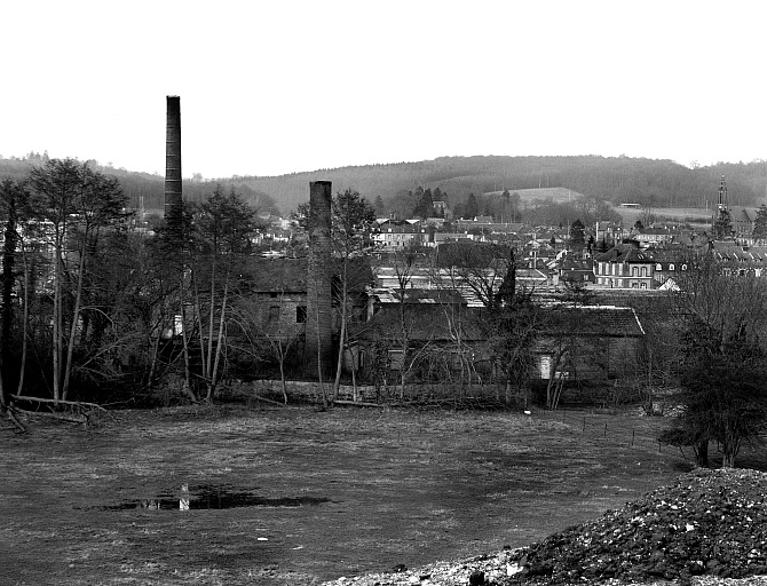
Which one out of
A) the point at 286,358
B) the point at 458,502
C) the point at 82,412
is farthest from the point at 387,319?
the point at 458,502

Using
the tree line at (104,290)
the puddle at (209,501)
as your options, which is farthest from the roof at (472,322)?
the puddle at (209,501)

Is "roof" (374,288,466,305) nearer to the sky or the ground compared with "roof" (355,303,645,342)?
nearer to the sky

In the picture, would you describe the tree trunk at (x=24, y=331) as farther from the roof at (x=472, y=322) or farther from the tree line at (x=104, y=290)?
the roof at (x=472, y=322)

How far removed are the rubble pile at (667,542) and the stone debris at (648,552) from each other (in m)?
0.01

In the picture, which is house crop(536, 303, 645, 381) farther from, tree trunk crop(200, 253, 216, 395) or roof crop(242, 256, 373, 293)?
tree trunk crop(200, 253, 216, 395)

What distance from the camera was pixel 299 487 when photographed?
2209 cm

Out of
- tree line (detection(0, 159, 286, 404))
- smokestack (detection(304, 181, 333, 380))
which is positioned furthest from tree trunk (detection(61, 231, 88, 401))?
smokestack (detection(304, 181, 333, 380))

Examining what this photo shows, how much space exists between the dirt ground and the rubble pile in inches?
112

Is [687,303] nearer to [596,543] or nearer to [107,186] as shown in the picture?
[107,186]

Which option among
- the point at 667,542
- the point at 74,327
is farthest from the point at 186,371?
the point at 667,542

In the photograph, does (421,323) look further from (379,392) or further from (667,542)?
(667,542)

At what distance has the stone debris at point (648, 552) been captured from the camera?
12789mm

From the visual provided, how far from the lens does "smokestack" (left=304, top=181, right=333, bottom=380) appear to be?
3975cm

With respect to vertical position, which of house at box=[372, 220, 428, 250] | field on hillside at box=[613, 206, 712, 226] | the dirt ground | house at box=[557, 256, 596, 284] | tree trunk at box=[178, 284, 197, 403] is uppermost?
field on hillside at box=[613, 206, 712, 226]
